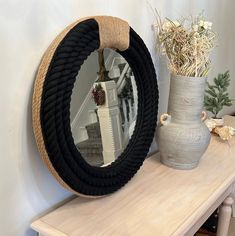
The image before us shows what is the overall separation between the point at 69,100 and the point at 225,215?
92cm

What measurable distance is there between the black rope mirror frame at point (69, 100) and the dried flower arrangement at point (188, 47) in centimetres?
17

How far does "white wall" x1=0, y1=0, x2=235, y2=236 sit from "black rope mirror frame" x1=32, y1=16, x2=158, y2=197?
0.13ft

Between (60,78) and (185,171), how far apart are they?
2.11 ft

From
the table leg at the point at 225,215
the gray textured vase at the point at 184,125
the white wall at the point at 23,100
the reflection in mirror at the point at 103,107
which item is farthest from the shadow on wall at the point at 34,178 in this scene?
the table leg at the point at 225,215

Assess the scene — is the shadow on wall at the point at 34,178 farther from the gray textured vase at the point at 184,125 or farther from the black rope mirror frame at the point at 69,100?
the gray textured vase at the point at 184,125

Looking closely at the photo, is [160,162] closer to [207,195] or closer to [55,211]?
[207,195]

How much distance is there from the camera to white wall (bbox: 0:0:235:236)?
83 cm

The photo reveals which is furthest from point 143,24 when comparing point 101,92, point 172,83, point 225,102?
point 225,102

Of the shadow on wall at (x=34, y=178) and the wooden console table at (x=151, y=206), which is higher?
the shadow on wall at (x=34, y=178)

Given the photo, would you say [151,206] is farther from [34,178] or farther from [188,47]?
[188,47]

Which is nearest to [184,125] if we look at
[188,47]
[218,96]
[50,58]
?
[188,47]

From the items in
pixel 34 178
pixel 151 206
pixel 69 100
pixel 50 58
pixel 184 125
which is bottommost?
pixel 151 206

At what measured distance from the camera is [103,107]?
42.9 inches

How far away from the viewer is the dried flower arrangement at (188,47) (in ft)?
3.95
